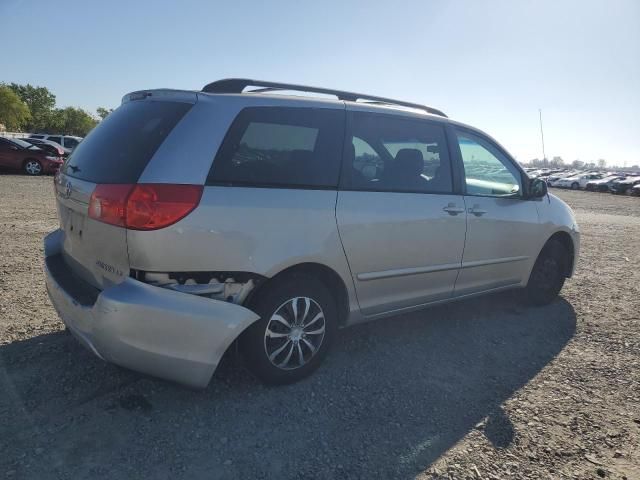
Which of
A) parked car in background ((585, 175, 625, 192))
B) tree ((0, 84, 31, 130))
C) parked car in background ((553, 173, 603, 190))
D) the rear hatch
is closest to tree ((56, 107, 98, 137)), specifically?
tree ((0, 84, 31, 130))

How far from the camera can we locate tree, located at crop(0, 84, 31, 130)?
6719cm

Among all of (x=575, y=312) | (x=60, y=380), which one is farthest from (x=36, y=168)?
(x=575, y=312)

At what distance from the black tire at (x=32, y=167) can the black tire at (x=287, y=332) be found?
1771 cm

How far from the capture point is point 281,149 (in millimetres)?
2850

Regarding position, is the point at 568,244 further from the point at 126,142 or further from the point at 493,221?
the point at 126,142

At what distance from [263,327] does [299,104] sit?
1.41 meters

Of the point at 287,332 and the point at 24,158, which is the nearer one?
the point at 287,332

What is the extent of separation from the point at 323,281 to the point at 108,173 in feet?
4.73

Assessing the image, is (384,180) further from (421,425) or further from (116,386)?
(116,386)

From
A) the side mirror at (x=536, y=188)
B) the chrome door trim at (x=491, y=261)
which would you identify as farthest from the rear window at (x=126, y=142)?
the side mirror at (x=536, y=188)

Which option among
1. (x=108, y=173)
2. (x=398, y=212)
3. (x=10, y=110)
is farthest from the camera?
(x=10, y=110)

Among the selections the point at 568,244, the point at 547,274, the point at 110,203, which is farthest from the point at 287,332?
the point at 568,244

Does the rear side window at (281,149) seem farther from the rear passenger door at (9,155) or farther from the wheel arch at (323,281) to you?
the rear passenger door at (9,155)

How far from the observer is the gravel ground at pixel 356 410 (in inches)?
92.1
